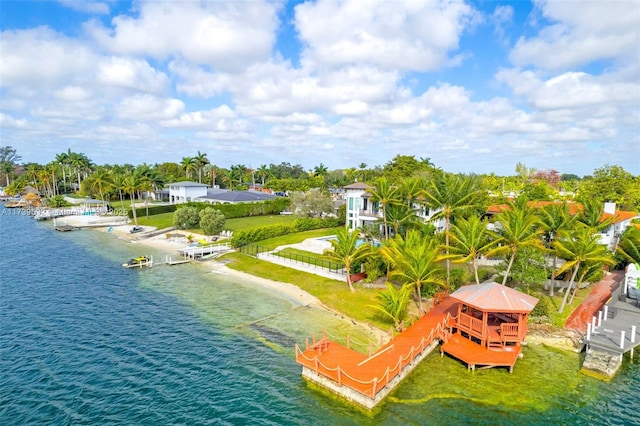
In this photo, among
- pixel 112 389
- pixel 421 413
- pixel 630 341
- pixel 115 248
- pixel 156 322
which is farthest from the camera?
pixel 115 248

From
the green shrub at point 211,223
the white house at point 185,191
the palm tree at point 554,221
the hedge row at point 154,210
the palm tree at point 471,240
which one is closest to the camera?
the palm tree at point 471,240

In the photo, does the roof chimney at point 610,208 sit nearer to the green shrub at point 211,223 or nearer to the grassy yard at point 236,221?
the grassy yard at point 236,221

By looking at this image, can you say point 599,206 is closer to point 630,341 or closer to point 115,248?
point 630,341

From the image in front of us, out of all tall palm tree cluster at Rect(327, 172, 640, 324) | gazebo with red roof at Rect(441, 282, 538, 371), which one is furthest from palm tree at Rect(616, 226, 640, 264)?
gazebo with red roof at Rect(441, 282, 538, 371)

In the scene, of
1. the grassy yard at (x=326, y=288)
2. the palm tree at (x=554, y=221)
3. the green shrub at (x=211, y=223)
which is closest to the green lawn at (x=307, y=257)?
the grassy yard at (x=326, y=288)

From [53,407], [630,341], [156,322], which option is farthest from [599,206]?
[53,407]

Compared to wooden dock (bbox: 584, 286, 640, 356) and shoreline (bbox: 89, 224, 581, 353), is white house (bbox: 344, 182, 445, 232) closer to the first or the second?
shoreline (bbox: 89, 224, 581, 353)

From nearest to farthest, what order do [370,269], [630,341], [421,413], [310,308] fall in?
[421,413], [630,341], [310,308], [370,269]
